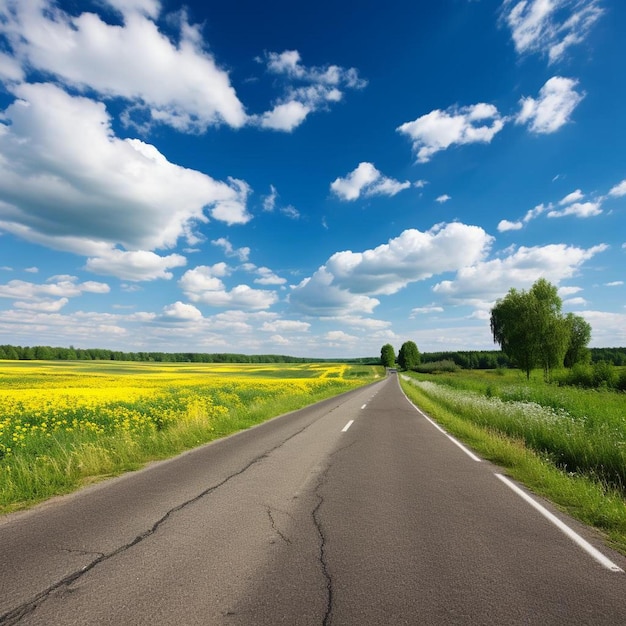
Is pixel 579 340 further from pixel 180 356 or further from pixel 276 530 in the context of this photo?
pixel 180 356

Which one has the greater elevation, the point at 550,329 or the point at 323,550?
the point at 550,329

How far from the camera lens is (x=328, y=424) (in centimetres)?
1408

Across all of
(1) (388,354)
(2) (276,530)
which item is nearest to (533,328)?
(2) (276,530)

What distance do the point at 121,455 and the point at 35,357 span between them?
130 metres

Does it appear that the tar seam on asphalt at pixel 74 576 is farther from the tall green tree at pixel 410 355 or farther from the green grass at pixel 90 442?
the tall green tree at pixel 410 355

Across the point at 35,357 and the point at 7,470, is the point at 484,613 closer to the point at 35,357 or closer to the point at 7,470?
the point at 7,470

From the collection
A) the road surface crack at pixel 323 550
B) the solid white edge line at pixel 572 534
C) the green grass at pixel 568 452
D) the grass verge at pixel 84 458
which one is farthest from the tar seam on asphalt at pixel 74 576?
the green grass at pixel 568 452

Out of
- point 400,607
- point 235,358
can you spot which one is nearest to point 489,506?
point 400,607

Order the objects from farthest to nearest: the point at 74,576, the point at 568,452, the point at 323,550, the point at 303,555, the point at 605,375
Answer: the point at 605,375 → the point at 568,452 → the point at 323,550 → the point at 303,555 → the point at 74,576

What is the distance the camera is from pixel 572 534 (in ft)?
14.5

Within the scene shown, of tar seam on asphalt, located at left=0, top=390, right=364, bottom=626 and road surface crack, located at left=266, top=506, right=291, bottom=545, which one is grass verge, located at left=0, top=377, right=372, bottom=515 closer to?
tar seam on asphalt, located at left=0, top=390, right=364, bottom=626

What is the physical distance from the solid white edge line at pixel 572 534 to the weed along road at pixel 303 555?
24 mm

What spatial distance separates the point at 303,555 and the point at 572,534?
10.4 ft

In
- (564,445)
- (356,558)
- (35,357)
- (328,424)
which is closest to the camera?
(356,558)
